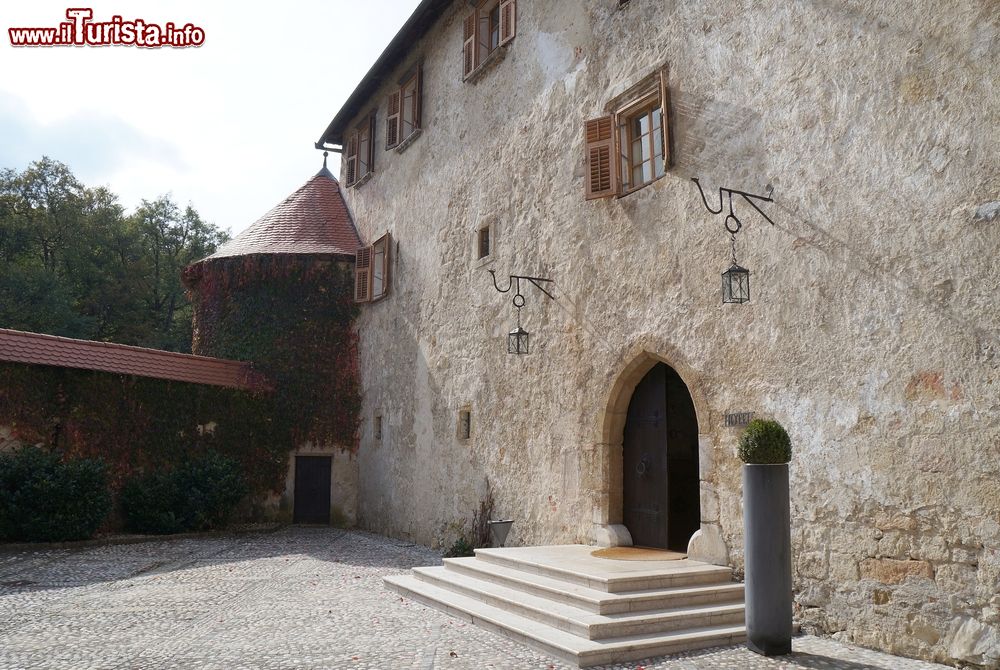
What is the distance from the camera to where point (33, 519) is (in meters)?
11.1

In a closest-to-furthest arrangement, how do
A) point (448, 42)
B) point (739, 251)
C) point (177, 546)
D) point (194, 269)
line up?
point (739, 251)
point (177, 546)
point (448, 42)
point (194, 269)

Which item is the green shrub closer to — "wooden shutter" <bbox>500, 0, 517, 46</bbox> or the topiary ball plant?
"wooden shutter" <bbox>500, 0, 517, 46</bbox>

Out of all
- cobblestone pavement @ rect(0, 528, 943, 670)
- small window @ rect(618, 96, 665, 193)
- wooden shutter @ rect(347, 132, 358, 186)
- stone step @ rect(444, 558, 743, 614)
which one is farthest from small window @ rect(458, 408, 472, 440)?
wooden shutter @ rect(347, 132, 358, 186)

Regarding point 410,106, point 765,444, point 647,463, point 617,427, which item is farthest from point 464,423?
point 765,444

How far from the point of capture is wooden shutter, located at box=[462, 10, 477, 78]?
1210 cm

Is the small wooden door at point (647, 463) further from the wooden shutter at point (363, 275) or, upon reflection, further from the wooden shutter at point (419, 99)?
the wooden shutter at point (363, 275)

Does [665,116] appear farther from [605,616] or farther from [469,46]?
[469,46]

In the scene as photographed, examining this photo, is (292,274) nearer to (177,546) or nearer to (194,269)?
(194,269)

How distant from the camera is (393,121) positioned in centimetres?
1500

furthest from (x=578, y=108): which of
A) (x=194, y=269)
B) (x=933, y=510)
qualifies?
(x=194, y=269)

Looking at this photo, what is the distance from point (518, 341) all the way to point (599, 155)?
2.52 m

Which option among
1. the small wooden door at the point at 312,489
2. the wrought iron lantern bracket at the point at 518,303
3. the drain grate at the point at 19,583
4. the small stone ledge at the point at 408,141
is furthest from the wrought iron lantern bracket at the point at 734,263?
the small wooden door at the point at 312,489

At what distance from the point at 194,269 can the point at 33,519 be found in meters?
7.19

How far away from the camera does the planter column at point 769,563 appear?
5.17 metres
